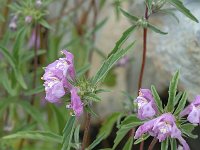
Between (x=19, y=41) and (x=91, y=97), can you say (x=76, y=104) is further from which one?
(x=19, y=41)

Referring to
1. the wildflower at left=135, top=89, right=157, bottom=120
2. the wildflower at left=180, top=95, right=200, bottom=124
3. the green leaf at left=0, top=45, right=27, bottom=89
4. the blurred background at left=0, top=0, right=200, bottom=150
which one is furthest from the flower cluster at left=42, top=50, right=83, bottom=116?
the green leaf at left=0, top=45, right=27, bottom=89

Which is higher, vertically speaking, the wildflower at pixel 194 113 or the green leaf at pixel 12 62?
the green leaf at pixel 12 62

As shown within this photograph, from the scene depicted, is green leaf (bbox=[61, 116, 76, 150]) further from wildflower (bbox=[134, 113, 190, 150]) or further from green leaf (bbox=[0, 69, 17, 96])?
green leaf (bbox=[0, 69, 17, 96])

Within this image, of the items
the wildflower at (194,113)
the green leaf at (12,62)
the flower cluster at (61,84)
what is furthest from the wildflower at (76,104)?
the green leaf at (12,62)

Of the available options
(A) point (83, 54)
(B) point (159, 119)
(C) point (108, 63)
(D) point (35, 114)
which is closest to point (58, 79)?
(C) point (108, 63)

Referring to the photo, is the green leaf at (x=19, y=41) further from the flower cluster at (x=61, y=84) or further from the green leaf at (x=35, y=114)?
the flower cluster at (x=61, y=84)

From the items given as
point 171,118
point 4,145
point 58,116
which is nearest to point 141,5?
point 58,116
